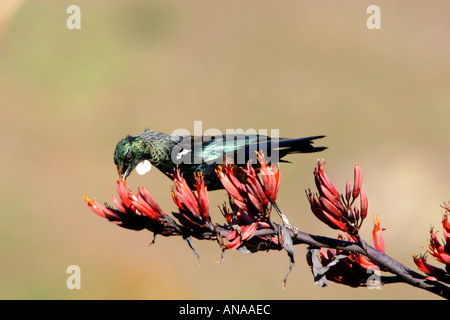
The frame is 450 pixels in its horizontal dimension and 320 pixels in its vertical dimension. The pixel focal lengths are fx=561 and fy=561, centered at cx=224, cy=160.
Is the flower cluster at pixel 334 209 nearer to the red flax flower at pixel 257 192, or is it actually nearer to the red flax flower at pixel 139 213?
the red flax flower at pixel 257 192

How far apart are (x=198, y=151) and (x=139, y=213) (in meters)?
1.10

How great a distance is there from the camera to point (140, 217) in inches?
74.3

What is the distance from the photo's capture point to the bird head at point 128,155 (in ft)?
9.17

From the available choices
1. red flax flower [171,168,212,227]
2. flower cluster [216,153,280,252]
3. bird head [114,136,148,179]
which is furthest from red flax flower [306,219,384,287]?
bird head [114,136,148,179]

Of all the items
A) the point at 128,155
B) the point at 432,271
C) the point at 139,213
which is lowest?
the point at 432,271

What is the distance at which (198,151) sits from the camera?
2957 millimetres

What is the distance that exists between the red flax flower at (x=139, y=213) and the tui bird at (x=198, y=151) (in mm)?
761

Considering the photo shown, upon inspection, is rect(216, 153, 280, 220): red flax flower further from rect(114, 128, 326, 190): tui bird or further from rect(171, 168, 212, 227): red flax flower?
rect(114, 128, 326, 190): tui bird

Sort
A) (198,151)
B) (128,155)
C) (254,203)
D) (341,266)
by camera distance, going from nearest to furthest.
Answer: (254,203) < (341,266) < (128,155) < (198,151)

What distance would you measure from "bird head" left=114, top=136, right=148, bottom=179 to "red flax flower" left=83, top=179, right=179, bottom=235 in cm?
86

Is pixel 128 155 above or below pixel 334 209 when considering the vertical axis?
above

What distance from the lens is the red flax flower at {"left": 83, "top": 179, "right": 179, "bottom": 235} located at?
1.87 metres

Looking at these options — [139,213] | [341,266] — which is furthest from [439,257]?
[139,213]

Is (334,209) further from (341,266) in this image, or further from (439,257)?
(439,257)
